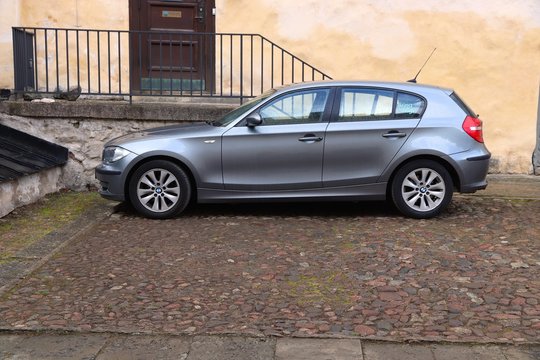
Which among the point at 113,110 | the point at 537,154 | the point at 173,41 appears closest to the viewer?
the point at 113,110

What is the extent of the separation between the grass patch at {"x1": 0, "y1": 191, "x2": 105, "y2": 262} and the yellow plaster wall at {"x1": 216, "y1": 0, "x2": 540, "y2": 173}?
3635 millimetres

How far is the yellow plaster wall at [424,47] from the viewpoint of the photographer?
34.0ft

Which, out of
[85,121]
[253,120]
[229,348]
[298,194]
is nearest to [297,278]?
[229,348]

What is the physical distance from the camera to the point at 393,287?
512 cm

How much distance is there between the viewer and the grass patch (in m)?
6.51

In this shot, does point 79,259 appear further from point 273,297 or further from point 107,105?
point 107,105

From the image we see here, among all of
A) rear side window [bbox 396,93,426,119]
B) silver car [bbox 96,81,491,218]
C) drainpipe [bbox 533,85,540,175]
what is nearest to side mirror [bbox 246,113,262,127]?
silver car [bbox 96,81,491,218]

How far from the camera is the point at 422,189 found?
726cm

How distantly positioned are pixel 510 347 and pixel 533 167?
6987 mm

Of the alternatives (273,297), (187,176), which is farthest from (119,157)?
(273,297)

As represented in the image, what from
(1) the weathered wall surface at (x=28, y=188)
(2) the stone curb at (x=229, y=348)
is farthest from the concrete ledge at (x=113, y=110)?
(2) the stone curb at (x=229, y=348)

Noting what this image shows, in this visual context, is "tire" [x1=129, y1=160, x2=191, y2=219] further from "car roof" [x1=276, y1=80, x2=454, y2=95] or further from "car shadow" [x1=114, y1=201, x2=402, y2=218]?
"car roof" [x1=276, y1=80, x2=454, y2=95]

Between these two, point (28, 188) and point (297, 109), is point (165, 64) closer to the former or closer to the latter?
point (28, 188)

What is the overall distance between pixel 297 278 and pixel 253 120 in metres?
2.33
